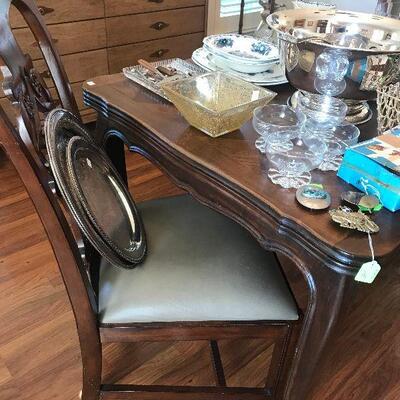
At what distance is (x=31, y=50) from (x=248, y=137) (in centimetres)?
139

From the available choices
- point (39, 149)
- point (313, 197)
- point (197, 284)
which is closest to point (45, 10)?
point (39, 149)

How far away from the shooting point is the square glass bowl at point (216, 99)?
34.1 inches

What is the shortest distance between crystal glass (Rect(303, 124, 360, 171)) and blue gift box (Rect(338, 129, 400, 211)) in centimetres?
5

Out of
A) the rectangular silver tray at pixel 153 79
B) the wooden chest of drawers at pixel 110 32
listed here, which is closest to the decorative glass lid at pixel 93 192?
the rectangular silver tray at pixel 153 79

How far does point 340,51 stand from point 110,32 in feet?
5.09

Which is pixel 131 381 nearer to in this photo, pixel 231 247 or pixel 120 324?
pixel 120 324

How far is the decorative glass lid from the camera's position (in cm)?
76

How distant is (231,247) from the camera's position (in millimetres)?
979

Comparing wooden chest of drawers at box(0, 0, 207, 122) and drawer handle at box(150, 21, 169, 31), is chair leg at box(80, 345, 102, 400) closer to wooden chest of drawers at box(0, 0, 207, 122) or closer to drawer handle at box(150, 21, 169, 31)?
wooden chest of drawers at box(0, 0, 207, 122)

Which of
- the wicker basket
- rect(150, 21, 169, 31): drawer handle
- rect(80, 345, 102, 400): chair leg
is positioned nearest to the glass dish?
the wicker basket

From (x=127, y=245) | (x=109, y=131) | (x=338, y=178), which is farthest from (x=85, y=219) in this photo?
(x=338, y=178)

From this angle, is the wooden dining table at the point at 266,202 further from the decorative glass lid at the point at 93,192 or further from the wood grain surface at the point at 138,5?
the wood grain surface at the point at 138,5

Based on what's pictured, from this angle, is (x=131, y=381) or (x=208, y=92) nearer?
(x=208, y=92)

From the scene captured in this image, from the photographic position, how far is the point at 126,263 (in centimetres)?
87
